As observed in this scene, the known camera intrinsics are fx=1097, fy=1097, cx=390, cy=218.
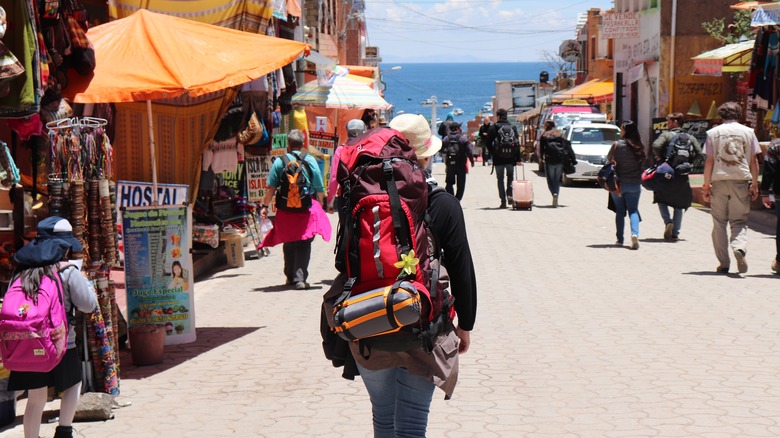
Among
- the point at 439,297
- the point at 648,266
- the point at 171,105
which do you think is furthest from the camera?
the point at 648,266

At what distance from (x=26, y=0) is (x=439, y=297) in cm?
381

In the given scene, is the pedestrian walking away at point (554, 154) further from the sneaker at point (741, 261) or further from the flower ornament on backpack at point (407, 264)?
the flower ornament on backpack at point (407, 264)

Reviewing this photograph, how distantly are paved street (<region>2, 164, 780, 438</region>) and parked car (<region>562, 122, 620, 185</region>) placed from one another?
14.9m

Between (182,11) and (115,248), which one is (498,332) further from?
(182,11)

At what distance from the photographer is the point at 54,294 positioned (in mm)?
5793

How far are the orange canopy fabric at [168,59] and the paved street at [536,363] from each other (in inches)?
83.2

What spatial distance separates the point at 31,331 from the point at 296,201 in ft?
20.5

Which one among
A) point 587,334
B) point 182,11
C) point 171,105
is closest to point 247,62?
point 171,105

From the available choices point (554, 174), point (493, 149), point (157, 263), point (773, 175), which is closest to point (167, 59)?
point (157, 263)

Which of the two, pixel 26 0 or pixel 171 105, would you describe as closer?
pixel 26 0

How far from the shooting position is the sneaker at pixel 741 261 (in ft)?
40.1

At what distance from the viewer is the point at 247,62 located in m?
8.92

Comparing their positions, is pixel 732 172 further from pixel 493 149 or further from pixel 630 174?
pixel 493 149

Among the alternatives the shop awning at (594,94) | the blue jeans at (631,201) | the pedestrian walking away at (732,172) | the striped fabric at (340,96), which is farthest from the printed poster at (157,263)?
the shop awning at (594,94)
